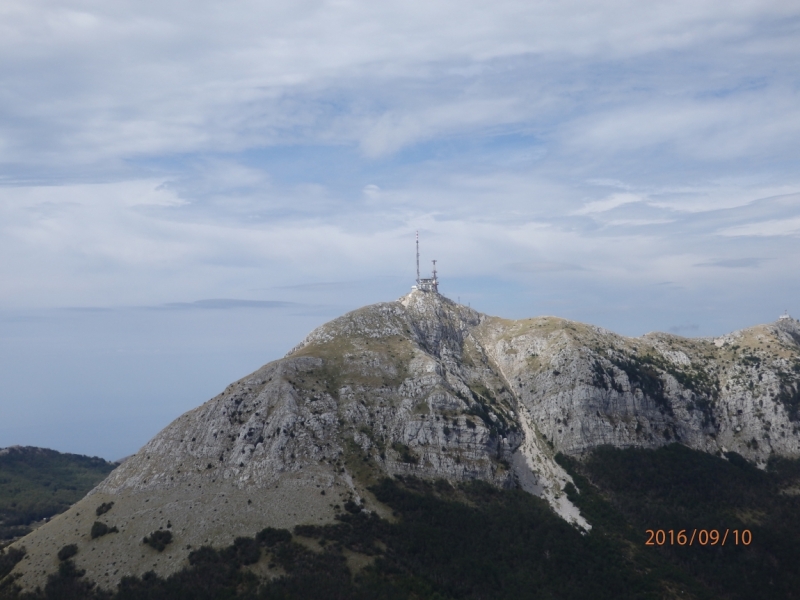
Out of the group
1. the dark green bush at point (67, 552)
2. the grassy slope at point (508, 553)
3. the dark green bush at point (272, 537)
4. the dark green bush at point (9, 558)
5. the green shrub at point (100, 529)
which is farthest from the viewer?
the green shrub at point (100, 529)

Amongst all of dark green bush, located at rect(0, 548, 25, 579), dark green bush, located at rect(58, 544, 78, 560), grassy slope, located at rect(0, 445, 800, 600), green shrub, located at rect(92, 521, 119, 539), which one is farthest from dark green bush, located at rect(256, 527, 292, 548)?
dark green bush, located at rect(0, 548, 25, 579)

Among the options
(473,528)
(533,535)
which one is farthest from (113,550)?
(533,535)

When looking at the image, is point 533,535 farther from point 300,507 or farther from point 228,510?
point 228,510

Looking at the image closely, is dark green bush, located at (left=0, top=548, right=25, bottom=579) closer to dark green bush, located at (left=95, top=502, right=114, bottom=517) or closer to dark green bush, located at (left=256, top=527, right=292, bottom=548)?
dark green bush, located at (left=95, top=502, right=114, bottom=517)

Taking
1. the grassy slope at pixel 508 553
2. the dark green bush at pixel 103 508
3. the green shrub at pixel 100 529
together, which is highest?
the dark green bush at pixel 103 508

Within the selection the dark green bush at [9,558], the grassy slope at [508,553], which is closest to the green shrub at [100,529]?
the grassy slope at [508,553]

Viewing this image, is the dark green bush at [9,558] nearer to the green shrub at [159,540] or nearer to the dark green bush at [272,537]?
the green shrub at [159,540]

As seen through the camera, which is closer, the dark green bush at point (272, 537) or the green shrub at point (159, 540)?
the green shrub at point (159, 540)

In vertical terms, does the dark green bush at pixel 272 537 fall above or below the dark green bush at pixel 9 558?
above

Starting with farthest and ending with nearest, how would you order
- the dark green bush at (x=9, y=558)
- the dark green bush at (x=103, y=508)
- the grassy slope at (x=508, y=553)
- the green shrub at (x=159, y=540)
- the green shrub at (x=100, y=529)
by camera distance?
the dark green bush at (x=103, y=508)
the green shrub at (x=100, y=529)
the green shrub at (x=159, y=540)
the dark green bush at (x=9, y=558)
the grassy slope at (x=508, y=553)

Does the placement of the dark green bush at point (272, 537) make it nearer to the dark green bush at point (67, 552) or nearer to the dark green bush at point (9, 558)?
the dark green bush at point (67, 552)

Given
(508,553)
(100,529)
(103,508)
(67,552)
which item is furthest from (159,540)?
(508,553)
